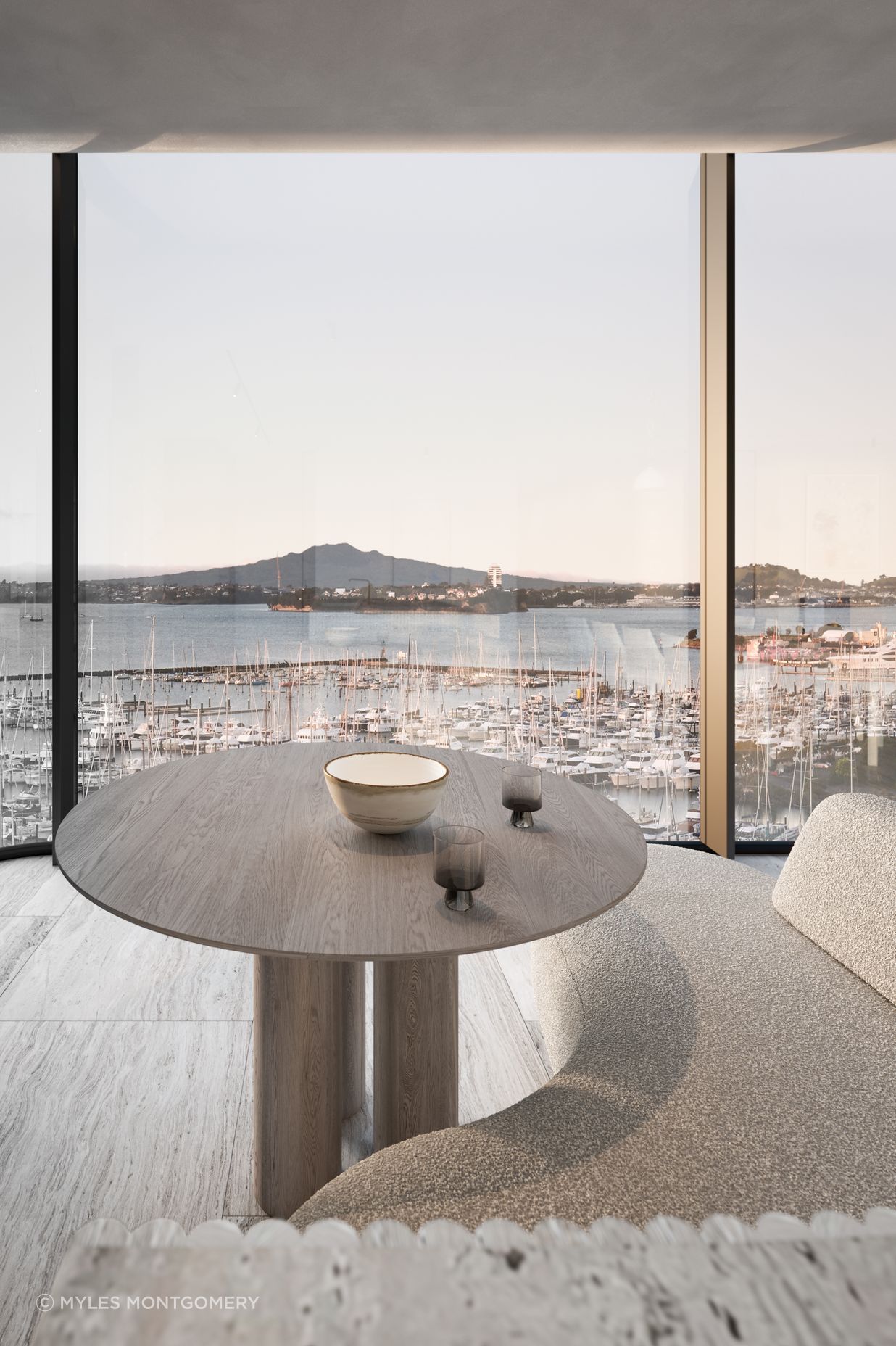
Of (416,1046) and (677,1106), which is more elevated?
(677,1106)

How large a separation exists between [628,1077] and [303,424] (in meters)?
2.59

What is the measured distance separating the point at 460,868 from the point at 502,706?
202cm

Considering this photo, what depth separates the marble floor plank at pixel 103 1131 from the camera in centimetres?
121

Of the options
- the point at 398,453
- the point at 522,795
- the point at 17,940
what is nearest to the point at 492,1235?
the point at 522,795

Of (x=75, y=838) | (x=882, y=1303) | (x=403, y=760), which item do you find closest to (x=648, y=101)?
(x=403, y=760)

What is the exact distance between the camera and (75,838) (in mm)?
1201

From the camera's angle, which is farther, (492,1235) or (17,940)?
(17,940)

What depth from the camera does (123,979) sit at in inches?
78.5

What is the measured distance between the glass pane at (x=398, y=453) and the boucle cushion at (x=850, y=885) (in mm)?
1498

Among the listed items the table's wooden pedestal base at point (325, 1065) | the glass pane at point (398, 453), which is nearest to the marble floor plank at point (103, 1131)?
the table's wooden pedestal base at point (325, 1065)

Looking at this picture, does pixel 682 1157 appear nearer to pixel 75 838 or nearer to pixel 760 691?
pixel 75 838

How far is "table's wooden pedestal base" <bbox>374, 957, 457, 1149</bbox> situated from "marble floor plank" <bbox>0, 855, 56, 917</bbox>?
1631mm

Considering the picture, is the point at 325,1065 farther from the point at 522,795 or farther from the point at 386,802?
the point at 522,795

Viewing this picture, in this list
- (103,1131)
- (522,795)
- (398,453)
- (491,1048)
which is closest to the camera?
(522,795)
